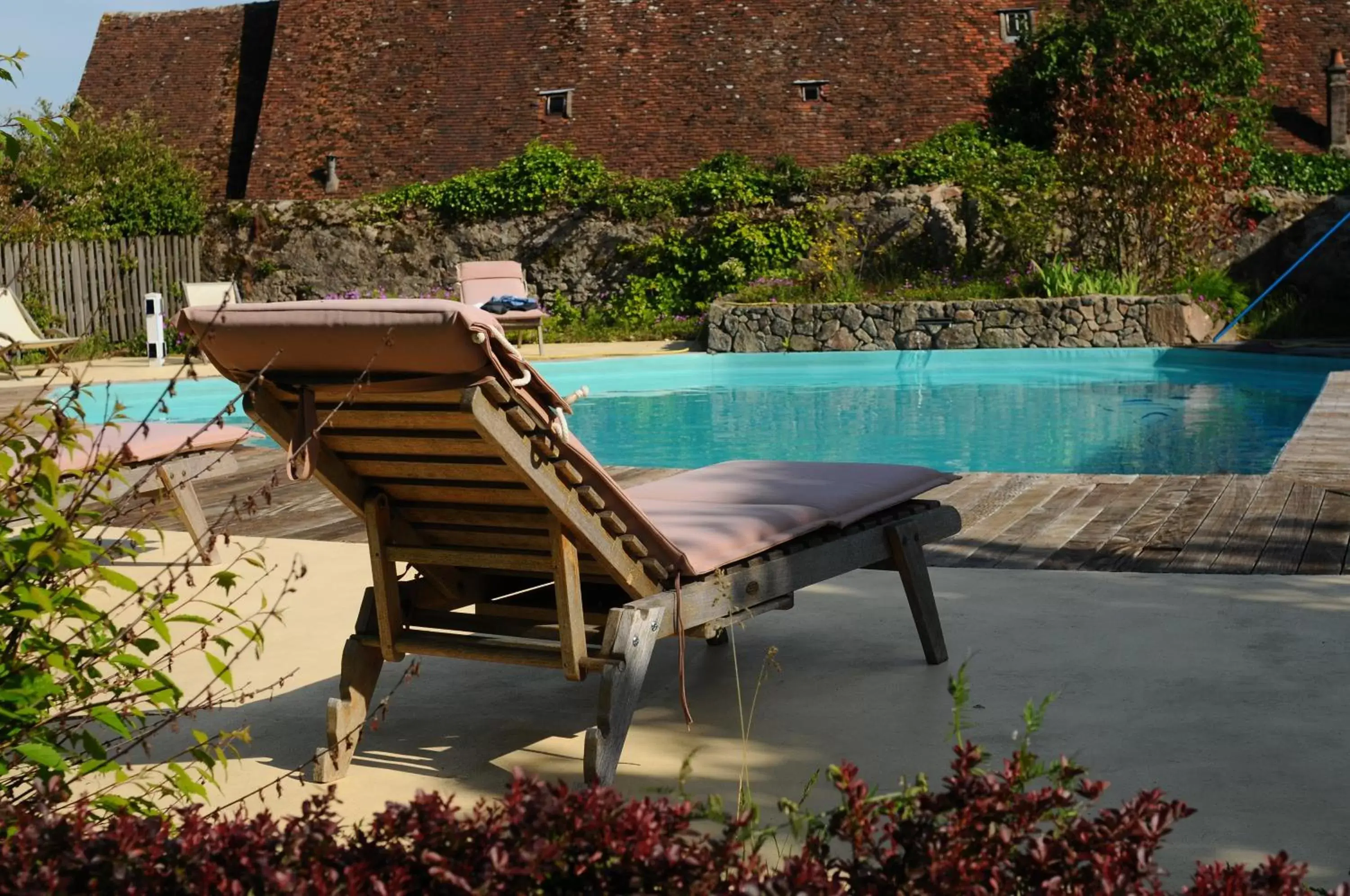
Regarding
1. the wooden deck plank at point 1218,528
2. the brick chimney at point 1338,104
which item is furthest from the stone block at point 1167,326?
the wooden deck plank at point 1218,528

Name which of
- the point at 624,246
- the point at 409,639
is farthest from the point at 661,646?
the point at 624,246

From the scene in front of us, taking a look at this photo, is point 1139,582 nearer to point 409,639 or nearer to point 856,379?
point 409,639

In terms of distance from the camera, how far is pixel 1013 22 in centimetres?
2122

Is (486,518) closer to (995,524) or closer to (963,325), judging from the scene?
(995,524)

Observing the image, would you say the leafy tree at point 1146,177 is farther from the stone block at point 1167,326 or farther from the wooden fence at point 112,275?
the wooden fence at point 112,275

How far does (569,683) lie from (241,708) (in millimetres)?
866

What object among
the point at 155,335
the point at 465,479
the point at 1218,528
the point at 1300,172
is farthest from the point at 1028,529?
the point at 1300,172

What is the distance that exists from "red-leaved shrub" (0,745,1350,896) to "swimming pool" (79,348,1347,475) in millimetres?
7390

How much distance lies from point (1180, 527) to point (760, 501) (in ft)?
8.11

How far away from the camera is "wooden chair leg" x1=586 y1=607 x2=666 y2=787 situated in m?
2.98

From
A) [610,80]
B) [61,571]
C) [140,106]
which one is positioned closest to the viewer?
[61,571]

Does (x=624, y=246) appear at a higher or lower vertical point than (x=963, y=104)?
lower

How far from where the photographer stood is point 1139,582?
4773mm

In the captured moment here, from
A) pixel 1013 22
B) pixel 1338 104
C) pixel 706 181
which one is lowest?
pixel 706 181
